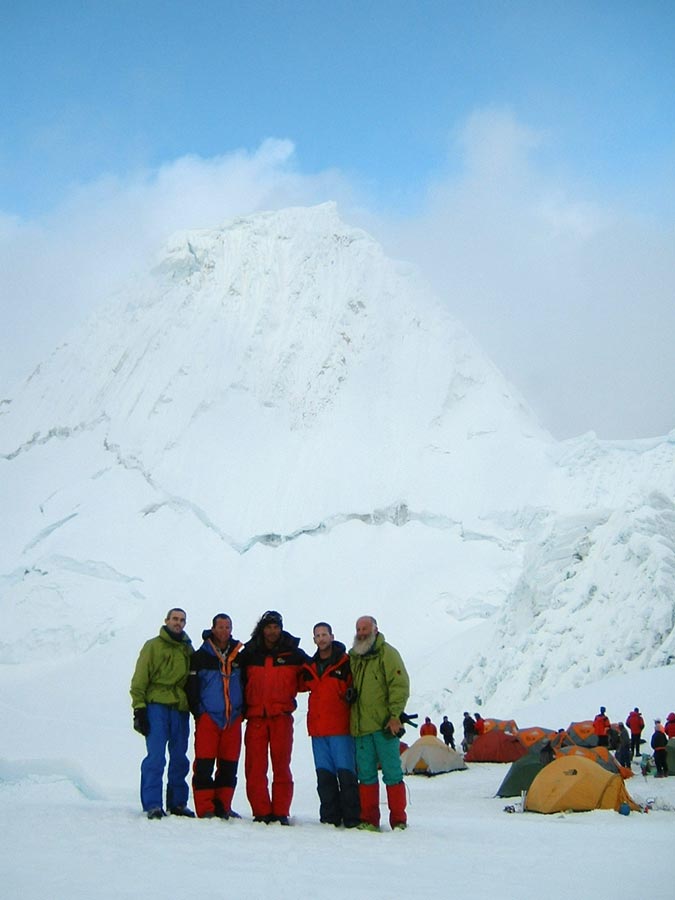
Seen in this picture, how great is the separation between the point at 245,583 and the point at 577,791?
2629 centimetres

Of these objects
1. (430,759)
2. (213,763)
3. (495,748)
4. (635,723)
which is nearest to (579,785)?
(213,763)

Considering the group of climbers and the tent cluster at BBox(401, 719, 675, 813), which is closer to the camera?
the group of climbers

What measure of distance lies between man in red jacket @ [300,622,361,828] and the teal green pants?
3.1 inches

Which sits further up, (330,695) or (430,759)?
(330,695)

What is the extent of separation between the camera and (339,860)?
4473mm

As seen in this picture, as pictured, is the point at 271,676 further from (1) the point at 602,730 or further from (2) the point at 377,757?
(1) the point at 602,730

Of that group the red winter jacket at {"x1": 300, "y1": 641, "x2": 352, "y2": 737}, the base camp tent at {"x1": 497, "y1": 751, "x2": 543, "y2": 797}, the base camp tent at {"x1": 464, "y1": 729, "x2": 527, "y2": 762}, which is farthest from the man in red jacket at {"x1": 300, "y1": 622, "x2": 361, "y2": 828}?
the base camp tent at {"x1": 464, "y1": 729, "x2": 527, "y2": 762}

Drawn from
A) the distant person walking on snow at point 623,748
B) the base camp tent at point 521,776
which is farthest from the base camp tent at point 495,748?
the base camp tent at point 521,776

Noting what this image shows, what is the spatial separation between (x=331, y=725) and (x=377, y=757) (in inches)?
15.7

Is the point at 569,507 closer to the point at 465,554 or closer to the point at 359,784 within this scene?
the point at 465,554

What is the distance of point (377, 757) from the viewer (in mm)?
6109

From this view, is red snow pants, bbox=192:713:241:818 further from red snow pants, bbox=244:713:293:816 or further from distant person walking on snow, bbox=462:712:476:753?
distant person walking on snow, bbox=462:712:476:753

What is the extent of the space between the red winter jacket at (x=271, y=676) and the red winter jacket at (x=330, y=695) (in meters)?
0.13

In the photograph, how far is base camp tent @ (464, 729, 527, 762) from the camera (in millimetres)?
15344
